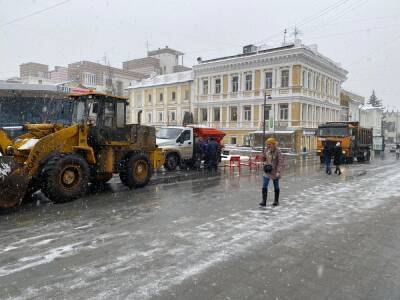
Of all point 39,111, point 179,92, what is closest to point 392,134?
point 179,92

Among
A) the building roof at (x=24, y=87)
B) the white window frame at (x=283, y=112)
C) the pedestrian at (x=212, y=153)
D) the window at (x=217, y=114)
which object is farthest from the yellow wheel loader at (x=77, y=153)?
the window at (x=217, y=114)

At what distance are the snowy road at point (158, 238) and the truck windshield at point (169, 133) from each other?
6.88 meters

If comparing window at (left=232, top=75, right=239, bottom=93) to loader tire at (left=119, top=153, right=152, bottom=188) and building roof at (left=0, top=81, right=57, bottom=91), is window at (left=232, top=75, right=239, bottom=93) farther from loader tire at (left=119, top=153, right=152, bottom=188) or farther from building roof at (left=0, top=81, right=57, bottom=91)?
loader tire at (left=119, top=153, right=152, bottom=188)

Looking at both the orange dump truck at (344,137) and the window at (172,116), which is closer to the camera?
the orange dump truck at (344,137)

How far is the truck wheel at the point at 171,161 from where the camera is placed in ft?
57.2

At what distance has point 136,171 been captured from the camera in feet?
39.7

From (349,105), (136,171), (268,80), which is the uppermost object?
(268,80)

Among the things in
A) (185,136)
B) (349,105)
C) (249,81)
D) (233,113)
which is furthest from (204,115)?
(185,136)

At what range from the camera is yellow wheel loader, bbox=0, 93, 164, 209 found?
28.2 feet

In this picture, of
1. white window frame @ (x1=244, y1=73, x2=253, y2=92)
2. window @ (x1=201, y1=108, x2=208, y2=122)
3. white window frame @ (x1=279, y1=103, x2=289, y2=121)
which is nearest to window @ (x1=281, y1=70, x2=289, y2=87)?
white window frame @ (x1=279, y1=103, x2=289, y2=121)

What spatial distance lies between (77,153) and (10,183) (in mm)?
2436

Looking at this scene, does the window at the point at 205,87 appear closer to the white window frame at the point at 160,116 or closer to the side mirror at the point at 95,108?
the white window frame at the point at 160,116

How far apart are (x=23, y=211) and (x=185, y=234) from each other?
4100 mm

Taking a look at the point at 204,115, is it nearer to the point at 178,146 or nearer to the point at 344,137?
the point at 344,137
